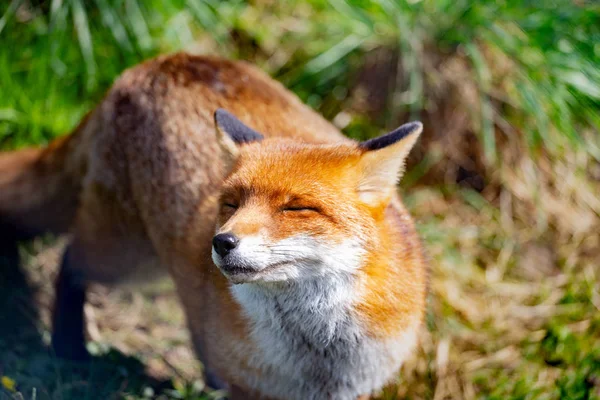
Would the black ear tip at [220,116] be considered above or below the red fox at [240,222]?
above

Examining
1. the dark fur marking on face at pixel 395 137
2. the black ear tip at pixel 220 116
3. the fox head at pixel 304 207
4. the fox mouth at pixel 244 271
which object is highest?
the dark fur marking on face at pixel 395 137

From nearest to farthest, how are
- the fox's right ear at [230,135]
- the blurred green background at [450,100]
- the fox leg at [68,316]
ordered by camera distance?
1. the fox's right ear at [230,135]
2. the fox leg at [68,316]
3. the blurred green background at [450,100]

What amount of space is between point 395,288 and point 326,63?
3.29m

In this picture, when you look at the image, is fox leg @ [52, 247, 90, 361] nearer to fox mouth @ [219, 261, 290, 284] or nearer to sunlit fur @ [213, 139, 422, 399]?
sunlit fur @ [213, 139, 422, 399]

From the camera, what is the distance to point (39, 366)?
4.59 metres

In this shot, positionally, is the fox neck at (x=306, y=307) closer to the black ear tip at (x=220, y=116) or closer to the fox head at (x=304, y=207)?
the fox head at (x=304, y=207)

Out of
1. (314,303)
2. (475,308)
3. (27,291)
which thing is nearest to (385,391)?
(475,308)

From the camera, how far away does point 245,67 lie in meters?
4.72

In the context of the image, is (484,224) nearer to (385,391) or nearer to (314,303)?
(385,391)

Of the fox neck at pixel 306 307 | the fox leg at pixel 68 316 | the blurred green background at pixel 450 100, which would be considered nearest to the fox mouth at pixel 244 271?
the fox neck at pixel 306 307

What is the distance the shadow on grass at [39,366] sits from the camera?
4297mm

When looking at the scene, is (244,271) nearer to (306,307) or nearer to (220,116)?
(306,307)

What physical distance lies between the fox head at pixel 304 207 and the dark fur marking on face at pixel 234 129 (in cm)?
9

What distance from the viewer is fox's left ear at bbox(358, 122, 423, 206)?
3.16 metres
